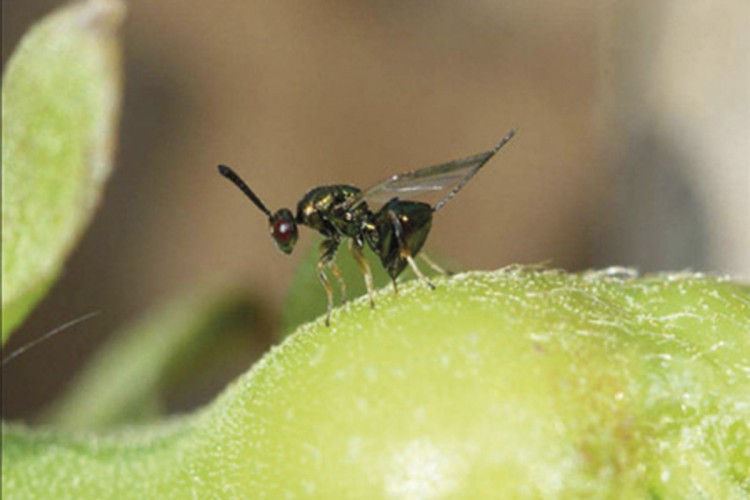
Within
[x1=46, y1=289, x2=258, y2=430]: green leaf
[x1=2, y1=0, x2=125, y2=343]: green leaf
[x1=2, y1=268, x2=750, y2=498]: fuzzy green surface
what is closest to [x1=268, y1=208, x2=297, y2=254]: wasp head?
[x1=2, y1=268, x2=750, y2=498]: fuzzy green surface

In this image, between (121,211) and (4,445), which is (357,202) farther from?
(121,211)

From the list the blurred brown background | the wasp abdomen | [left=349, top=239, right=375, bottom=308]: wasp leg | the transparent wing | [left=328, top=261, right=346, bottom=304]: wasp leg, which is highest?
the transparent wing

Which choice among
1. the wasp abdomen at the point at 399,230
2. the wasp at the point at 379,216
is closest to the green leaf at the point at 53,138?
the wasp at the point at 379,216

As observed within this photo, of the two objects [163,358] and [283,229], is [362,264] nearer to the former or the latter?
[283,229]

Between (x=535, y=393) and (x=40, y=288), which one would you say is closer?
(x=535, y=393)

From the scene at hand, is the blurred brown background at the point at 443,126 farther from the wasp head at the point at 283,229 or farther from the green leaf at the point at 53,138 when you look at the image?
the wasp head at the point at 283,229

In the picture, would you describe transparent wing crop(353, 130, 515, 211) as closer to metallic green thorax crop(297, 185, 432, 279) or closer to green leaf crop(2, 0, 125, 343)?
metallic green thorax crop(297, 185, 432, 279)

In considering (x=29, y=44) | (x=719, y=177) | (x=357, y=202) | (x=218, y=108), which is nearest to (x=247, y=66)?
(x=218, y=108)
